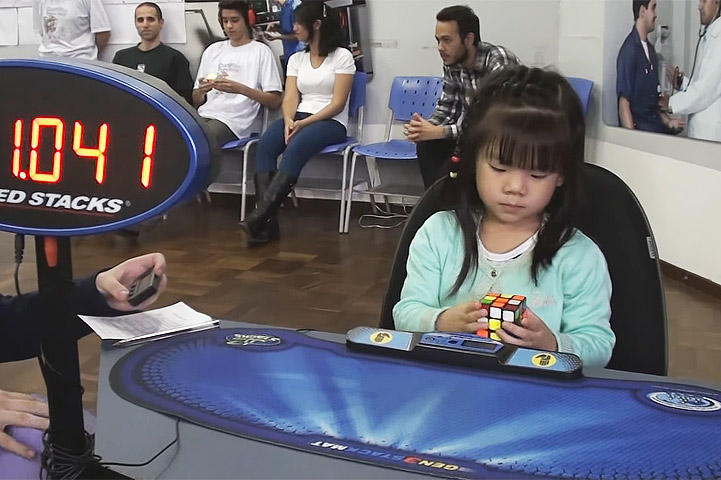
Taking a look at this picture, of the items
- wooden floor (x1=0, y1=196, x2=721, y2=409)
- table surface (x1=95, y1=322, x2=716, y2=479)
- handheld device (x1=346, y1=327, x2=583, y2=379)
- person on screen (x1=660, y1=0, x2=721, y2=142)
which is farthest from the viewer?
person on screen (x1=660, y1=0, x2=721, y2=142)

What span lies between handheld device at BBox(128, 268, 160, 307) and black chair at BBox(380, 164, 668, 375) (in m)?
0.66

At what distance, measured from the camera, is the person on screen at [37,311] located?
903 mm

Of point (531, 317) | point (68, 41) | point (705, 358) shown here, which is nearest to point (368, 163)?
point (68, 41)

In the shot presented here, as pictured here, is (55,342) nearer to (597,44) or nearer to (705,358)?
(705,358)

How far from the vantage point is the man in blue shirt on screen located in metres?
3.13

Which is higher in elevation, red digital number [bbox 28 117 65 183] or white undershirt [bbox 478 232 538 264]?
red digital number [bbox 28 117 65 183]

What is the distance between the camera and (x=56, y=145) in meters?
0.65

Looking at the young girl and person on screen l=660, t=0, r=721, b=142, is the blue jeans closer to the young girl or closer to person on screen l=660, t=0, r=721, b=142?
person on screen l=660, t=0, r=721, b=142

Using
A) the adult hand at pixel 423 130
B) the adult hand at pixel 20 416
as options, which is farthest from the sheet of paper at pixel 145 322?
the adult hand at pixel 423 130

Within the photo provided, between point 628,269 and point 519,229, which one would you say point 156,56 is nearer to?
point 519,229

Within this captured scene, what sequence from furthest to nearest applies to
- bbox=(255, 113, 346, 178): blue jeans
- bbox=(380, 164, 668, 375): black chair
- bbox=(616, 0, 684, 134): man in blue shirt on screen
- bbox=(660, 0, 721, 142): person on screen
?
bbox=(255, 113, 346, 178): blue jeans
bbox=(616, 0, 684, 134): man in blue shirt on screen
bbox=(660, 0, 721, 142): person on screen
bbox=(380, 164, 668, 375): black chair

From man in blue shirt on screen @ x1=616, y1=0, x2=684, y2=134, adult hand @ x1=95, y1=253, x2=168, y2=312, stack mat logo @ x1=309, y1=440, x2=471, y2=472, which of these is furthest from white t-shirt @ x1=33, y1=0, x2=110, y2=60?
stack mat logo @ x1=309, y1=440, x2=471, y2=472

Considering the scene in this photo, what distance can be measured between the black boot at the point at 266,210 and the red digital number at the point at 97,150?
10.3ft

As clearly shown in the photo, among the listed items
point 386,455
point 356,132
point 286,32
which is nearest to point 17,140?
point 386,455
